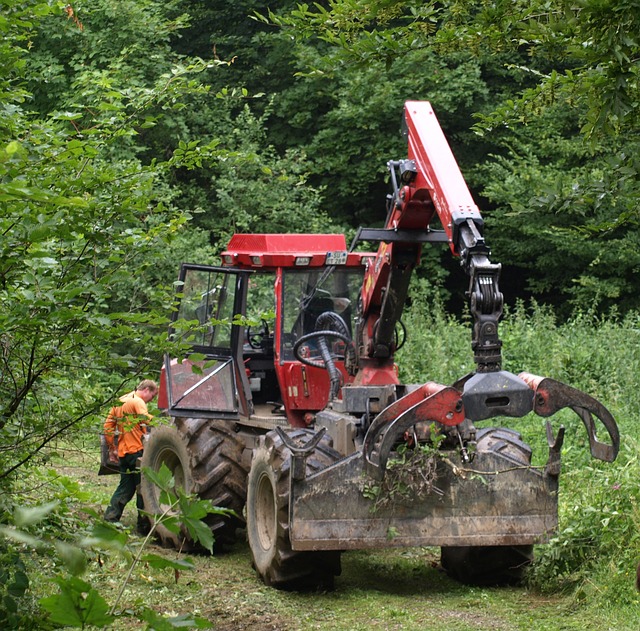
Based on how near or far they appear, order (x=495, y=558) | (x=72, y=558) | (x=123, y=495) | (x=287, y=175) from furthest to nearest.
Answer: (x=287, y=175) → (x=123, y=495) → (x=495, y=558) → (x=72, y=558)

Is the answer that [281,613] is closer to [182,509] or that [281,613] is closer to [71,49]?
[182,509]

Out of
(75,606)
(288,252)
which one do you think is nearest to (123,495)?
(288,252)

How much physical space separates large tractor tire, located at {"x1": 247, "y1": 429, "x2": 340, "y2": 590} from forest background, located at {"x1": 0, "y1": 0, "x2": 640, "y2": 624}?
1.34 meters

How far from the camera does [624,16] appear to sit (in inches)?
134

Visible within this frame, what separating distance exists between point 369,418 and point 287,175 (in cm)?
1227

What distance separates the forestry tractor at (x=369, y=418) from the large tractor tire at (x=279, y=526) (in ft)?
0.05

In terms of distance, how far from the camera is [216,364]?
946 cm

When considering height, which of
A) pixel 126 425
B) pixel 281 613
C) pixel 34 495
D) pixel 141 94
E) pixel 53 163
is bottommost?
pixel 281 613

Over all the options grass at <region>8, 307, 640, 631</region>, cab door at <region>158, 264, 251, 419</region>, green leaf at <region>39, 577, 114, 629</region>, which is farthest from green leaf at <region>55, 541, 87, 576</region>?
cab door at <region>158, 264, 251, 419</region>

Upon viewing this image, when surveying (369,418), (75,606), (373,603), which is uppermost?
(75,606)

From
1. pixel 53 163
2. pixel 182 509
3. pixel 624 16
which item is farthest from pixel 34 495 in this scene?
pixel 624 16

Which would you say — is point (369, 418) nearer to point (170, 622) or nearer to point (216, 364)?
point (216, 364)

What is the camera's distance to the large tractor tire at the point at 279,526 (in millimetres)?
7270

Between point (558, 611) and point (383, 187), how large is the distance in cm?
1663
